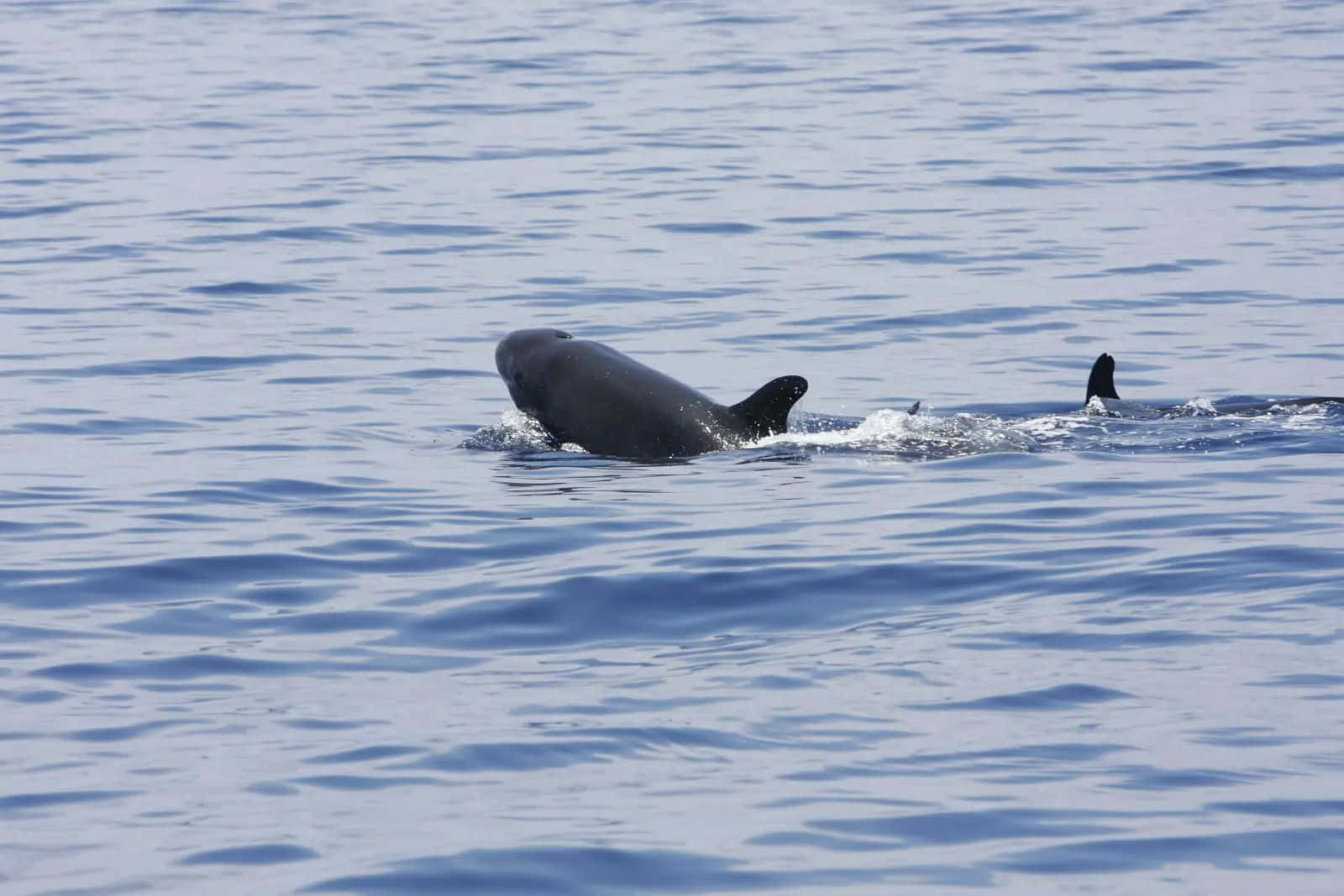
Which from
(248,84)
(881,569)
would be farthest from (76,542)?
(248,84)

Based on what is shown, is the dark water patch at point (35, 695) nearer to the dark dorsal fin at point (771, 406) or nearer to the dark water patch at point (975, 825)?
the dark water patch at point (975, 825)

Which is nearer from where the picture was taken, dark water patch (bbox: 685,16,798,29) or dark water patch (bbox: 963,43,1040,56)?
dark water patch (bbox: 963,43,1040,56)

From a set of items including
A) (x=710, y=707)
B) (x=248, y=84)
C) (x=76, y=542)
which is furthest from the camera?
(x=248, y=84)

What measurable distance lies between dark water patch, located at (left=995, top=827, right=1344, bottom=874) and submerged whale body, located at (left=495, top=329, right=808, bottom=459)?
6.35 m

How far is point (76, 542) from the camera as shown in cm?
1181

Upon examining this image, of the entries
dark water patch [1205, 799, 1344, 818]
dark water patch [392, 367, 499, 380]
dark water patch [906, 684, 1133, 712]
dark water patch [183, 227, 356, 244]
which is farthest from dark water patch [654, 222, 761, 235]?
dark water patch [1205, 799, 1344, 818]

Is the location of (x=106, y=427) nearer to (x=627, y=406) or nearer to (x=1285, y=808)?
(x=627, y=406)

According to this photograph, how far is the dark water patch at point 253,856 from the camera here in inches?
281

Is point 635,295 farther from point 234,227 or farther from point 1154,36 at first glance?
point 1154,36

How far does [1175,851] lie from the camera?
6953 millimetres

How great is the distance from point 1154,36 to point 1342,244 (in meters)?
19.7

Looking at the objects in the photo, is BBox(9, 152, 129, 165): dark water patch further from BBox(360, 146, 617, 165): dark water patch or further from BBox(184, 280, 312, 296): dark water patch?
BBox(184, 280, 312, 296): dark water patch

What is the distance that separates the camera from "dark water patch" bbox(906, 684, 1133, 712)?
8.46 metres

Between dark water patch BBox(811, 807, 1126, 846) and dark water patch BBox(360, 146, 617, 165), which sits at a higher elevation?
dark water patch BBox(360, 146, 617, 165)
